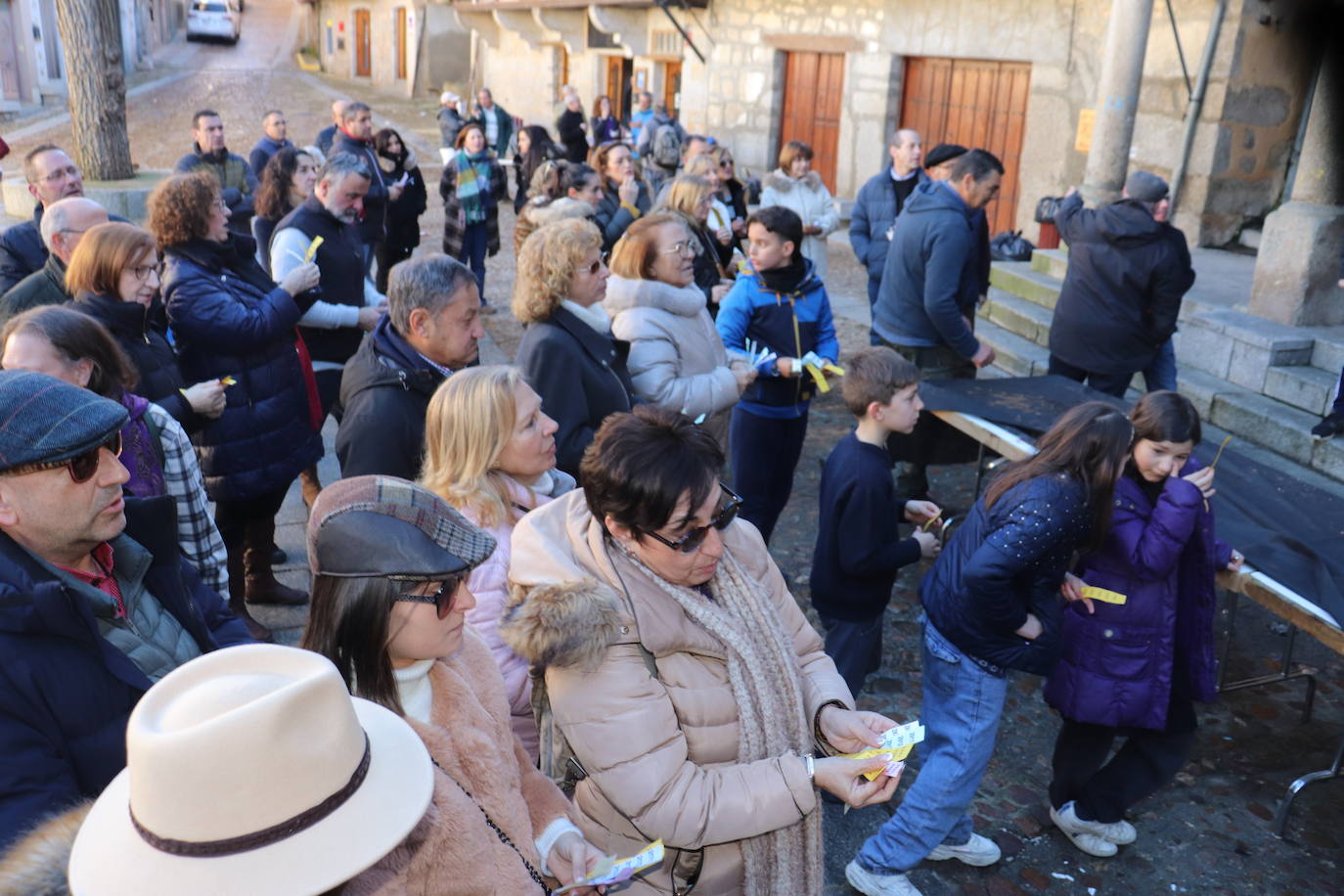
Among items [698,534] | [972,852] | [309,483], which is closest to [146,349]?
[309,483]

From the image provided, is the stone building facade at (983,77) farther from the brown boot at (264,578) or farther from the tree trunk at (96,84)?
the tree trunk at (96,84)

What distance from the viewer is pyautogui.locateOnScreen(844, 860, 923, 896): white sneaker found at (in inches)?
125

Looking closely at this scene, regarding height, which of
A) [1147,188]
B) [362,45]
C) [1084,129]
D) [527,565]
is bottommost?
[527,565]

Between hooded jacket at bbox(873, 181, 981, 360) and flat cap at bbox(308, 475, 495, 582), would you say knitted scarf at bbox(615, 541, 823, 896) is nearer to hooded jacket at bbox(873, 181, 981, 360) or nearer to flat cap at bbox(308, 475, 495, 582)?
flat cap at bbox(308, 475, 495, 582)

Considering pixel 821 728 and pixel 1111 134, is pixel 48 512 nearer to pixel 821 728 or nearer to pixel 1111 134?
pixel 821 728

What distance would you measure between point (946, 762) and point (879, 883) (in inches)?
16.5

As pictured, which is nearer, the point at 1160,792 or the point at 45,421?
the point at 45,421

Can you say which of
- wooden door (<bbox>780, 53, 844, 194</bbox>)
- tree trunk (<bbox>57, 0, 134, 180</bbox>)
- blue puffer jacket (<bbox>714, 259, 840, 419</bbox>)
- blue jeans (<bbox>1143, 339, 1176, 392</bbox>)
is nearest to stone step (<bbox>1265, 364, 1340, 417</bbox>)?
blue jeans (<bbox>1143, 339, 1176, 392</bbox>)

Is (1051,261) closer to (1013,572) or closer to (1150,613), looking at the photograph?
(1150,613)

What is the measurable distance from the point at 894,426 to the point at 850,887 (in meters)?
1.49

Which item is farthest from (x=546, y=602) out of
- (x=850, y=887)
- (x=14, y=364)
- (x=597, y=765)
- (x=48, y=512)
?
(x=850, y=887)

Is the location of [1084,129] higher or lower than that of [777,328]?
higher

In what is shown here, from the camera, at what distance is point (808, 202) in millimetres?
7570

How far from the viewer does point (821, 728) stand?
2354 mm
